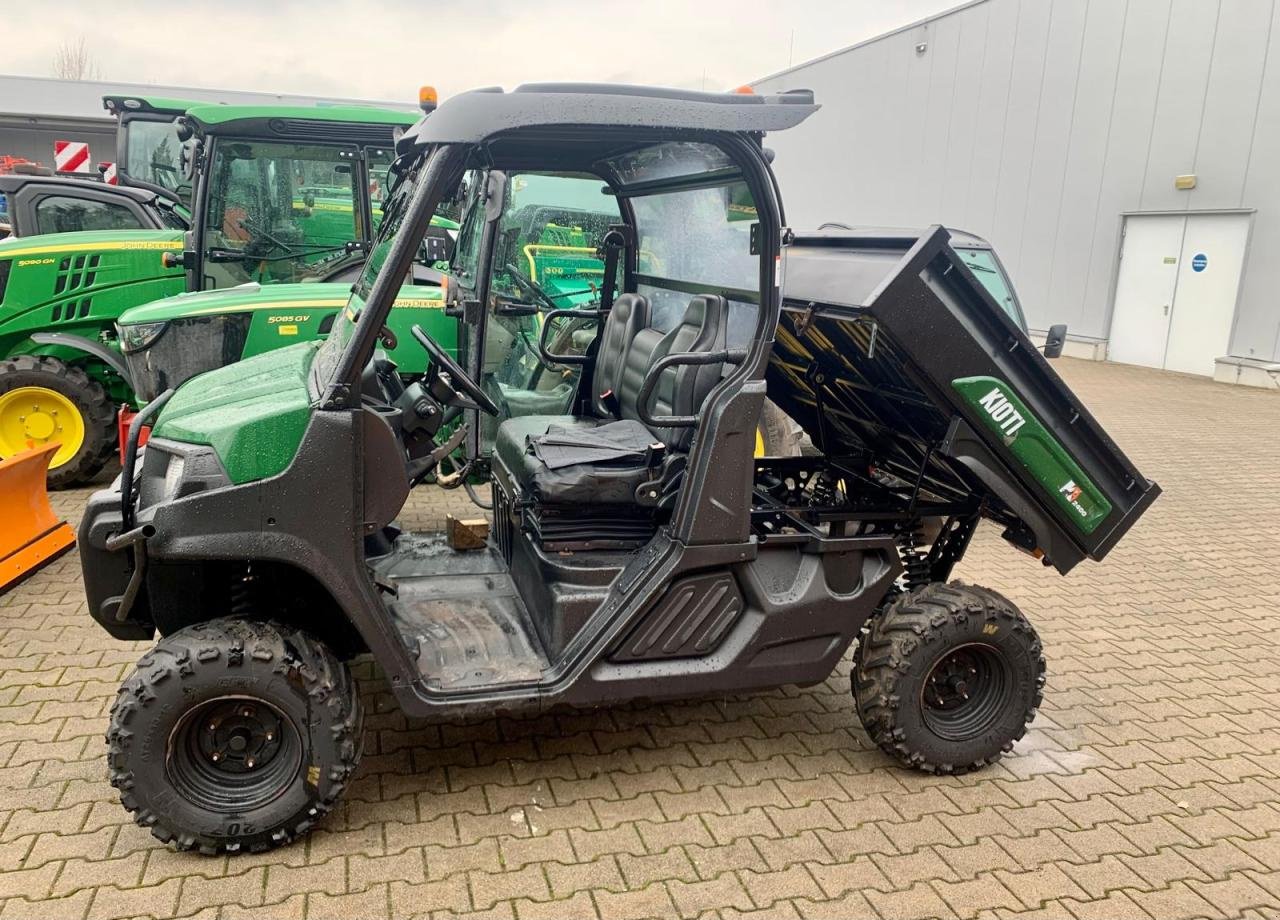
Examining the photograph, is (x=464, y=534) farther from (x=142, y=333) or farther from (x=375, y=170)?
(x=375, y=170)

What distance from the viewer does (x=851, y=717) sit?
400 cm

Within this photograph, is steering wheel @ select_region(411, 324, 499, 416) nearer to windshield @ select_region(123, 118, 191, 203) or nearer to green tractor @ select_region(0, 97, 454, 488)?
green tractor @ select_region(0, 97, 454, 488)

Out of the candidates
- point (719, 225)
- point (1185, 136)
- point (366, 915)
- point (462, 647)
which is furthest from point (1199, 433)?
point (366, 915)

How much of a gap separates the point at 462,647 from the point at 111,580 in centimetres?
113

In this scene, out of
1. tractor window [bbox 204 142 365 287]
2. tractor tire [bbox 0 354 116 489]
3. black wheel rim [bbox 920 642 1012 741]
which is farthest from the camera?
tractor tire [bbox 0 354 116 489]

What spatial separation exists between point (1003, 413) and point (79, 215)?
899 centimetres

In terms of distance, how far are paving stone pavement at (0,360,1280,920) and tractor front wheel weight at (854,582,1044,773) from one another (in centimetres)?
14

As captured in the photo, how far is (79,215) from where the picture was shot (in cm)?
902

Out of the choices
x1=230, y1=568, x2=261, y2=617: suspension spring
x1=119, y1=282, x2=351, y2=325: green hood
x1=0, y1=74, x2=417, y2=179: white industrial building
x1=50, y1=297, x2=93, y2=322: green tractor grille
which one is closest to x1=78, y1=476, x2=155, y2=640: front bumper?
x1=230, y1=568, x2=261, y2=617: suspension spring

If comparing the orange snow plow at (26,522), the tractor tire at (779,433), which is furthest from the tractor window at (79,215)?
the tractor tire at (779,433)

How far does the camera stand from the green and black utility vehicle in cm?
281

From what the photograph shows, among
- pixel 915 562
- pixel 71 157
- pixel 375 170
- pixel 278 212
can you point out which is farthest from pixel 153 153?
pixel 915 562

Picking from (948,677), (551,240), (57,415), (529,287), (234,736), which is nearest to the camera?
(234,736)

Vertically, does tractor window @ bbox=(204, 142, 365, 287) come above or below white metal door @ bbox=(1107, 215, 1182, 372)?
above
